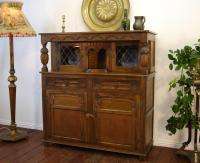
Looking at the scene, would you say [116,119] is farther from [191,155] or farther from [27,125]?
[27,125]

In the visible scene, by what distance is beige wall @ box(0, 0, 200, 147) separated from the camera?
3.19 meters

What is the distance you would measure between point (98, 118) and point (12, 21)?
5.23 feet

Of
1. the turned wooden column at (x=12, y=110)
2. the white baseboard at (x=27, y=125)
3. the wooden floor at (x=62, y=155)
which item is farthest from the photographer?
the white baseboard at (x=27, y=125)

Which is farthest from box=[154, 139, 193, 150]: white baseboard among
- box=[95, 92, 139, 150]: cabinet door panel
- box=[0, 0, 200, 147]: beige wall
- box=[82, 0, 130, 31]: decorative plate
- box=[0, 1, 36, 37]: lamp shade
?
box=[0, 1, 36, 37]: lamp shade

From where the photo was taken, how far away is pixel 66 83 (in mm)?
3273

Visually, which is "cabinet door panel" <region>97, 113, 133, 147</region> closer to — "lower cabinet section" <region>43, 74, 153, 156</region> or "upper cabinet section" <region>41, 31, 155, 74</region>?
"lower cabinet section" <region>43, 74, 153, 156</region>

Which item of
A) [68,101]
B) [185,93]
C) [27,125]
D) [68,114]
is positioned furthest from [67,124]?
[185,93]

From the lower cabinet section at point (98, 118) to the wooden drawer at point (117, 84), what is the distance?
0.01m

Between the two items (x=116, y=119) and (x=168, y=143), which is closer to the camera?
(x=116, y=119)

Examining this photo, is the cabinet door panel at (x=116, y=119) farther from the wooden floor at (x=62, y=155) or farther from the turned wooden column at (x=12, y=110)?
Result: the turned wooden column at (x=12, y=110)

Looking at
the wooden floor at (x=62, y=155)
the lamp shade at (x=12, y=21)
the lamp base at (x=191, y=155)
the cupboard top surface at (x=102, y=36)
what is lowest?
the wooden floor at (x=62, y=155)

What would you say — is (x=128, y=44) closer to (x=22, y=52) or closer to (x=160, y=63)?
(x=160, y=63)

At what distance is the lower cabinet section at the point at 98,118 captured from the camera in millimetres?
2996

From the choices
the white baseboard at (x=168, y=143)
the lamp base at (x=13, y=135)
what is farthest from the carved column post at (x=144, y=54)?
the lamp base at (x=13, y=135)
